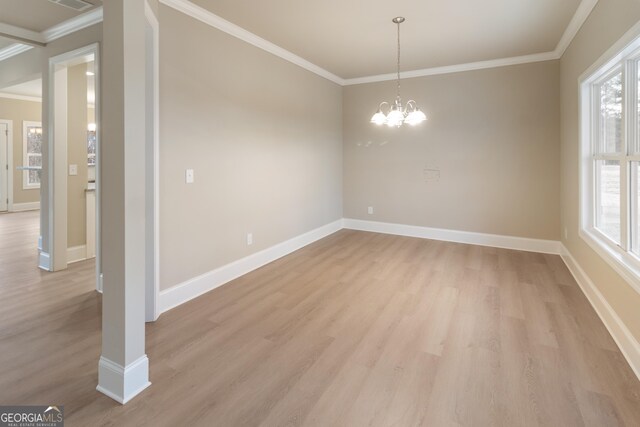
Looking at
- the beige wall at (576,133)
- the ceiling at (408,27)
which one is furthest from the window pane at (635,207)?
the ceiling at (408,27)

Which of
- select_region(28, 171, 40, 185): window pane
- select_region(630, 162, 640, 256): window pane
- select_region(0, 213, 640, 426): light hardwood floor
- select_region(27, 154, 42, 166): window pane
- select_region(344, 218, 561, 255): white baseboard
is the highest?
select_region(27, 154, 42, 166): window pane

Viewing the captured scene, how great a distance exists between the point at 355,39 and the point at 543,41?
232cm

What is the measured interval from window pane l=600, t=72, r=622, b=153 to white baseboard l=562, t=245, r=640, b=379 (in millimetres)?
1259

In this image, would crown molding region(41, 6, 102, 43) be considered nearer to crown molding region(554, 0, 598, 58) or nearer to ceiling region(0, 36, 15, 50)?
ceiling region(0, 36, 15, 50)

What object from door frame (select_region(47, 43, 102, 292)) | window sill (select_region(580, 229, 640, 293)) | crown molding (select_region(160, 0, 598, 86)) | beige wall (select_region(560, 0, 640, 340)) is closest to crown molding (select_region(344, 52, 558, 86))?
crown molding (select_region(160, 0, 598, 86))

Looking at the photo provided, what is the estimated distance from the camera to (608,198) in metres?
3.09

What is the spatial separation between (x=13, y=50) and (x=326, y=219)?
491cm

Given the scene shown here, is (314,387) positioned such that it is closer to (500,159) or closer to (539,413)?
(539,413)

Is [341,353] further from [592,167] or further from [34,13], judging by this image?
[34,13]

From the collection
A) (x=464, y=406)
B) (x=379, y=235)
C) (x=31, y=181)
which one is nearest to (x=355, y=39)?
(x=379, y=235)

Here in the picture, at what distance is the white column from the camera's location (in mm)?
1806

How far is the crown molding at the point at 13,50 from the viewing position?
14.0 feet

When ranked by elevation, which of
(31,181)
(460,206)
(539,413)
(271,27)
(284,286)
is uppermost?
(271,27)

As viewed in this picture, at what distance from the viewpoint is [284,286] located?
12.1 ft
